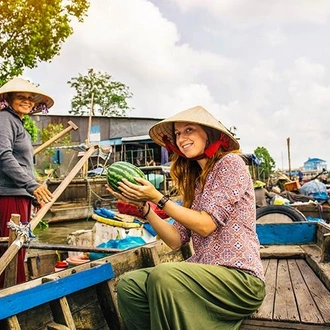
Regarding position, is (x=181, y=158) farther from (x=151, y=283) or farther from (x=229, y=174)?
(x=151, y=283)

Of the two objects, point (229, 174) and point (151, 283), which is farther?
point (229, 174)

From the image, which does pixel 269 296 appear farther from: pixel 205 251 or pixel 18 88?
pixel 18 88

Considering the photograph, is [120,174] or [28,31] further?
[28,31]

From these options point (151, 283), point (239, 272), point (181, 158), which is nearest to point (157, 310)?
point (151, 283)

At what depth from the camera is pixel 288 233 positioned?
4.28 meters

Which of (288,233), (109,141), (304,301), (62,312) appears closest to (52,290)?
(62,312)

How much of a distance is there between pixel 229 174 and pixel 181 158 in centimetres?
44

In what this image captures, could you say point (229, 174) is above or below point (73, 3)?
below

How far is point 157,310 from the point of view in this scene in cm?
176

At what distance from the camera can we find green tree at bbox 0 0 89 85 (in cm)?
1192

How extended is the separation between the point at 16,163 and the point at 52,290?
1314 millimetres

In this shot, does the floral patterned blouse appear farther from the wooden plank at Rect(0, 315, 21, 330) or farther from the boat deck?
the wooden plank at Rect(0, 315, 21, 330)

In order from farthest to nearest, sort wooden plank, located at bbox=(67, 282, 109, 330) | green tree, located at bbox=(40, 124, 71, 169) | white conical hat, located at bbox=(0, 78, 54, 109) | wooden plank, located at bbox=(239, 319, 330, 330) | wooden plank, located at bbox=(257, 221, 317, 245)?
green tree, located at bbox=(40, 124, 71, 169) → wooden plank, located at bbox=(257, 221, 317, 245) → white conical hat, located at bbox=(0, 78, 54, 109) → wooden plank, located at bbox=(67, 282, 109, 330) → wooden plank, located at bbox=(239, 319, 330, 330)

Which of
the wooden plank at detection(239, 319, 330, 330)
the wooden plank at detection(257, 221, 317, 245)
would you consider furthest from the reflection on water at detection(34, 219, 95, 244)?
the wooden plank at detection(239, 319, 330, 330)
